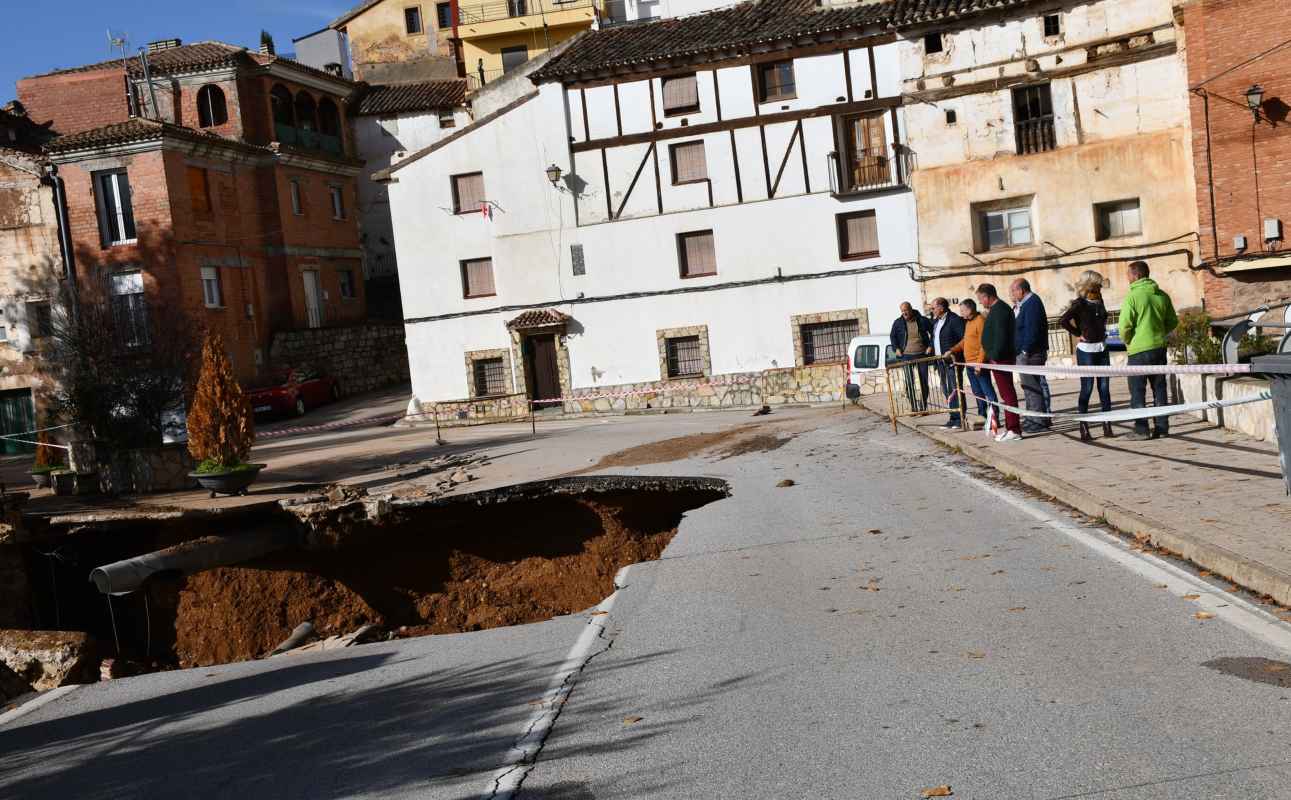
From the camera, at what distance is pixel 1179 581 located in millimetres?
7047

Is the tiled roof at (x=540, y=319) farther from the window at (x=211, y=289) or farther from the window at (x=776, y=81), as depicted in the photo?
the window at (x=211, y=289)

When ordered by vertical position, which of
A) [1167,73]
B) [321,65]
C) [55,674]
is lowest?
[55,674]

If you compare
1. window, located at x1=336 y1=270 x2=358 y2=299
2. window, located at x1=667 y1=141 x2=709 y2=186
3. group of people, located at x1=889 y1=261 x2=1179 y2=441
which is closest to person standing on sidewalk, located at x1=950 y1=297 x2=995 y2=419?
group of people, located at x1=889 y1=261 x2=1179 y2=441

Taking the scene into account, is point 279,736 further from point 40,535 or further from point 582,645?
point 40,535

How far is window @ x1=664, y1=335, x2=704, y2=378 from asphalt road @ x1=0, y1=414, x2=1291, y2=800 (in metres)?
24.4

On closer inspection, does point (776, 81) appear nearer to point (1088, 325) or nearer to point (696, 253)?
point (696, 253)

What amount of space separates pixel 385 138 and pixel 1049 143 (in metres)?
28.8

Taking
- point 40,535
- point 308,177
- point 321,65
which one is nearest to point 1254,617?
point 40,535

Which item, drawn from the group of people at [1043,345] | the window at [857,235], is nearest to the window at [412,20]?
the window at [857,235]

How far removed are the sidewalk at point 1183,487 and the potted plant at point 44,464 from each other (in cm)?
1700

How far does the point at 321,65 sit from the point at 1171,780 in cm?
6007

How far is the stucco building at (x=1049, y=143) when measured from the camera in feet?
98.1

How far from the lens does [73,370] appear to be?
2484 cm

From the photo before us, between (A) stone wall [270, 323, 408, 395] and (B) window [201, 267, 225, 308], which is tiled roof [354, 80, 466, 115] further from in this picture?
(B) window [201, 267, 225, 308]
